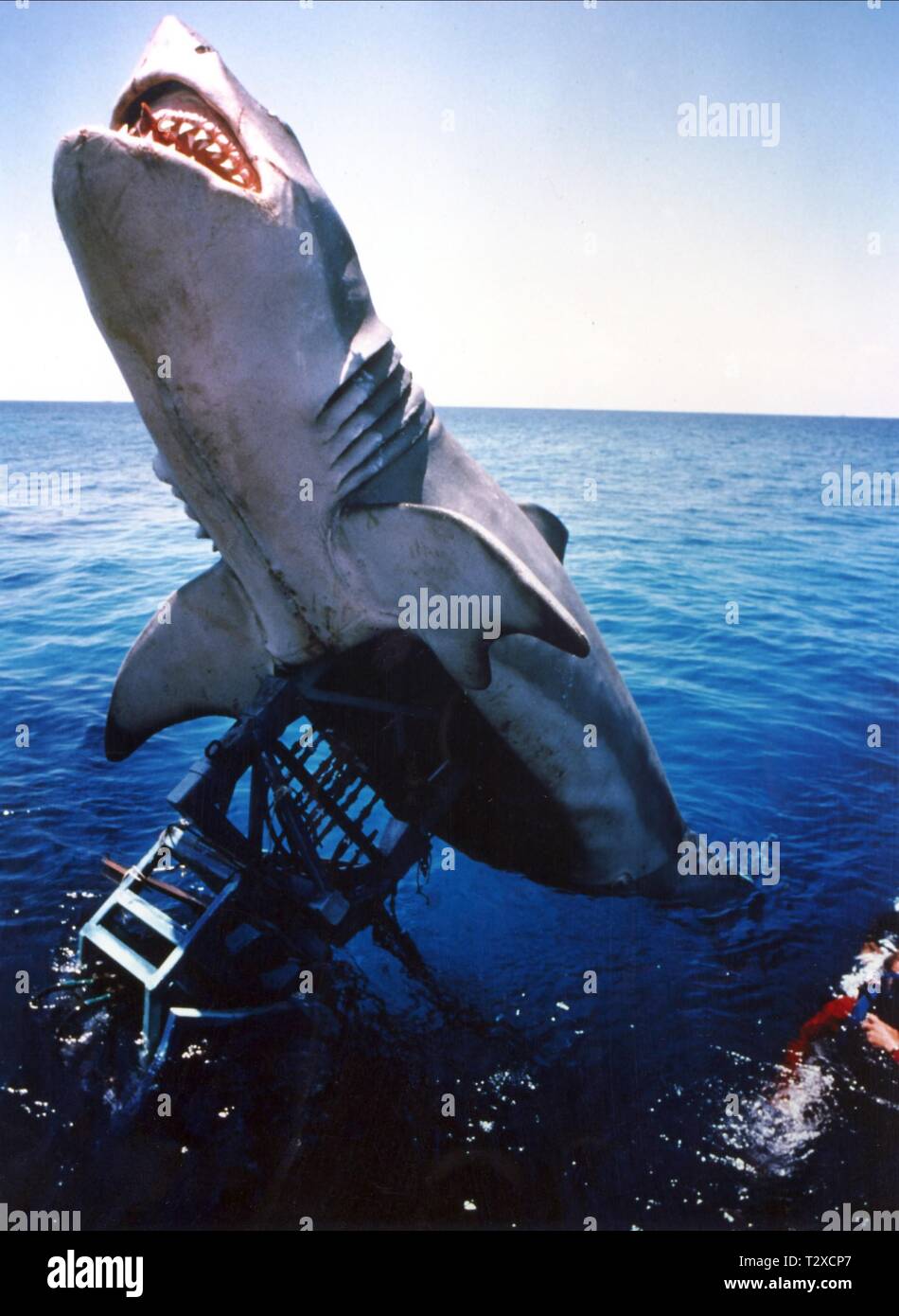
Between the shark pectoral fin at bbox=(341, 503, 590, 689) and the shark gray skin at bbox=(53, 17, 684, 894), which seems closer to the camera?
the shark gray skin at bbox=(53, 17, 684, 894)

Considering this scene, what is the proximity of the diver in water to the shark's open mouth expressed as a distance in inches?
246

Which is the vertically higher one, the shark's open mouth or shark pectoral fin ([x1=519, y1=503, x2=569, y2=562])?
the shark's open mouth

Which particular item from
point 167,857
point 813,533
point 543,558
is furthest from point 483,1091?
point 813,533

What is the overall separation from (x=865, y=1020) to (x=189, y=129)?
686cm

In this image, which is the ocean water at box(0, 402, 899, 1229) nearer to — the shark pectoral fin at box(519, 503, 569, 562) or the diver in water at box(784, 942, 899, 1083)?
the diver in water at box(784, 942, 899, 1083)

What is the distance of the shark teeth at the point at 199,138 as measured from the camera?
3.26 meters

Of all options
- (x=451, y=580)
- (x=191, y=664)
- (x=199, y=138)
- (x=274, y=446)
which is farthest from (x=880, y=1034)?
(x=199, y=138)

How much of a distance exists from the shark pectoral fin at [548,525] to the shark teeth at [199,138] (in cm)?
250

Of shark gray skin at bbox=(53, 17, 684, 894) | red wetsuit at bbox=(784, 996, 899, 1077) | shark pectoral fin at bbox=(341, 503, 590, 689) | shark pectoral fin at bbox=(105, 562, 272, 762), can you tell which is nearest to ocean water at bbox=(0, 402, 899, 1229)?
red wetsuit at bbox=(784, 996, 899, 1077)

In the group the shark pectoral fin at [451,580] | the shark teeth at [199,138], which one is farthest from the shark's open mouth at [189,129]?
the shark pectoral fin at [451,580]

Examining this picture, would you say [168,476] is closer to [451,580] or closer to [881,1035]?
[451,580]

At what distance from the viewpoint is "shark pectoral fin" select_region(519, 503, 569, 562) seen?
5348 millimetres

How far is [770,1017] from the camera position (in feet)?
20.2

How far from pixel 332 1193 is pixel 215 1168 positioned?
69 cm
